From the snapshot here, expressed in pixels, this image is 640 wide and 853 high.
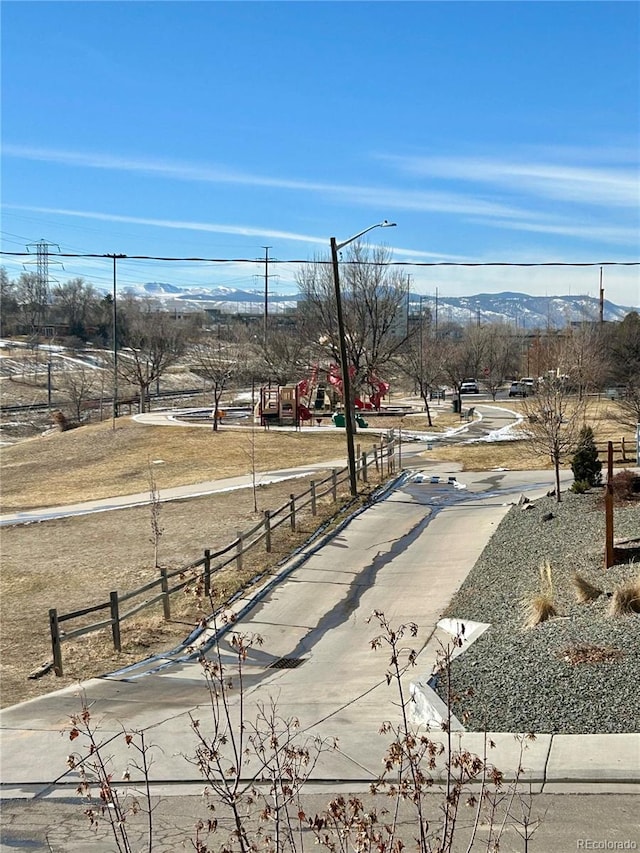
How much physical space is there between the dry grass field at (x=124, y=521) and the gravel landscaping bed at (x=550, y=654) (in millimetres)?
4595

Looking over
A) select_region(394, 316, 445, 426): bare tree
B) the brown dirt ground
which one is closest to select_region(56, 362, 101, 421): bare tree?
select_region(394, 316, 445, 426): bare tree

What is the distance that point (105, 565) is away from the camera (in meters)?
18.8

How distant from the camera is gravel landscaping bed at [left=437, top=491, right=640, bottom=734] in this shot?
830 centimetres

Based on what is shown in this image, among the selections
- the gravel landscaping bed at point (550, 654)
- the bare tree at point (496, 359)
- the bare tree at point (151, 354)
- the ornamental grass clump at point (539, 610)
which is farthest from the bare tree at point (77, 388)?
the ornamental grass clump at point (539, 610)

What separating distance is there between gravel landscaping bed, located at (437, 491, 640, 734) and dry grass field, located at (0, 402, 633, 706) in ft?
15.1

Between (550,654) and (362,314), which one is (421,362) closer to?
(362,314)

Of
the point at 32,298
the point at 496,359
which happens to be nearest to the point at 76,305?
the point at 32,298

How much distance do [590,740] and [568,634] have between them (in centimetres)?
270

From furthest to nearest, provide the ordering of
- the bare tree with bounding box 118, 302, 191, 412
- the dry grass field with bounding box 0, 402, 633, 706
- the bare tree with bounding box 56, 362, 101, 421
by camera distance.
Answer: the bare tree with bounding box 118, 302, 191, 412
the bare tree with bounding box 56, 362, 101, 421
the dry grass field with bounding box 0, 402, 633, 706

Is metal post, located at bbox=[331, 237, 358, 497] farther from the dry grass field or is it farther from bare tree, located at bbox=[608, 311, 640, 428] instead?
bare tree, located at bbox=[608, 311, 640, 428]

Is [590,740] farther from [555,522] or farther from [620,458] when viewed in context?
[620,458]

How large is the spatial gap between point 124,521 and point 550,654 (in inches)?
653

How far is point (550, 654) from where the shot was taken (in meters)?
9.72

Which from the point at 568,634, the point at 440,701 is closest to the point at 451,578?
the point at 568,634
